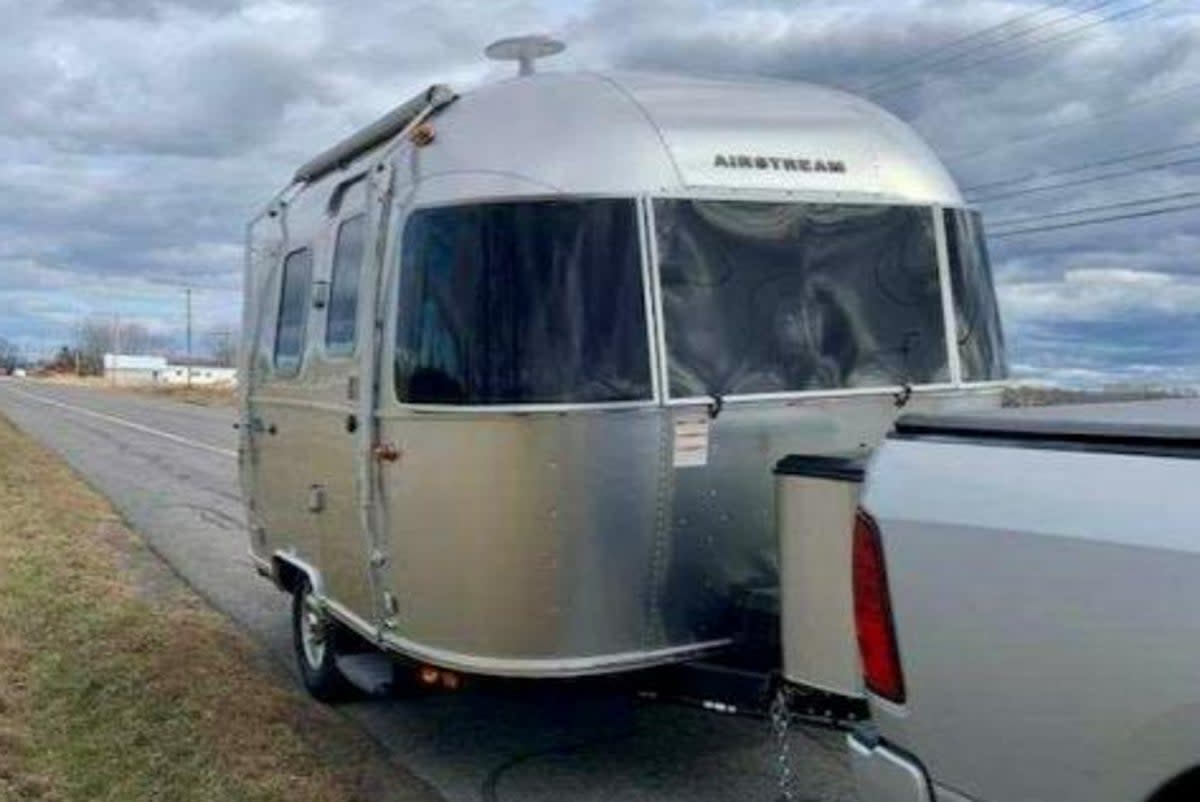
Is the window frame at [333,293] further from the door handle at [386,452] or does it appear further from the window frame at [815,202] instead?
the window frame at [815,202]

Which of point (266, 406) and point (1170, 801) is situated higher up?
point (266, 406)

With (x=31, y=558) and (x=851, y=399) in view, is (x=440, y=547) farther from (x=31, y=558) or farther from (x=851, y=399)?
(x=31, y=558)

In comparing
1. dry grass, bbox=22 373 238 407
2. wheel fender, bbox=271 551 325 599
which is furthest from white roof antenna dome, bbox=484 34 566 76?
dry grass, bbox=22 373 238 407

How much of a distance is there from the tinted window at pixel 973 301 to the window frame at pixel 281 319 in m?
3.19

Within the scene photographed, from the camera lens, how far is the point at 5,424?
127ft

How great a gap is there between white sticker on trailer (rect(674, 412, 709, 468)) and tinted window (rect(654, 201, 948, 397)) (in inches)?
3.8

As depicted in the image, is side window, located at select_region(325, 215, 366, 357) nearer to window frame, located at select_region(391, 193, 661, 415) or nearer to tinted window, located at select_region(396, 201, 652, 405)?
window frame, located at select_region(391, 193, 661, 415)

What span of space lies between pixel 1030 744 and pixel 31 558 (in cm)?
1081

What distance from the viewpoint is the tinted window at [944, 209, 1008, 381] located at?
605cm

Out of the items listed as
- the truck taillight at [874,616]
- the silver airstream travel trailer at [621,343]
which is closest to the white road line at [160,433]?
the silver airstream travel trailer at [621,343]

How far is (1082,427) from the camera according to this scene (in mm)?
3006

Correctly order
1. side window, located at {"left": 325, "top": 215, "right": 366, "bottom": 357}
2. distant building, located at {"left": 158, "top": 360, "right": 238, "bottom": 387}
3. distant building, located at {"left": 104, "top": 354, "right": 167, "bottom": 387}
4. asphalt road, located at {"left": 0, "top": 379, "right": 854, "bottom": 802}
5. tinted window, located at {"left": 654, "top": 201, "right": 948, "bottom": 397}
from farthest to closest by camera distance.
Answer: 1. distant building, located at {"left": 104, "top": 354, "right": 167, "bottom": 387}
2. distant building, located at {"left": 158, "top": 360, "right": 238, "bottom": 387}
3. side window, located at {"left": 325, "top": 215, "right": 366, "bottom": 357}
4. asphalt road, located at {"left": 0, "top": 379, "right": 854, "bottom": 802}
5. tinted window, located at {"left": 654, "top": 201, "right": 948, "bottom": 397}

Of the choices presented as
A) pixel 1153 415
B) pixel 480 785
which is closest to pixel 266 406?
pixel 480 785

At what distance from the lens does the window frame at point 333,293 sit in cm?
622
